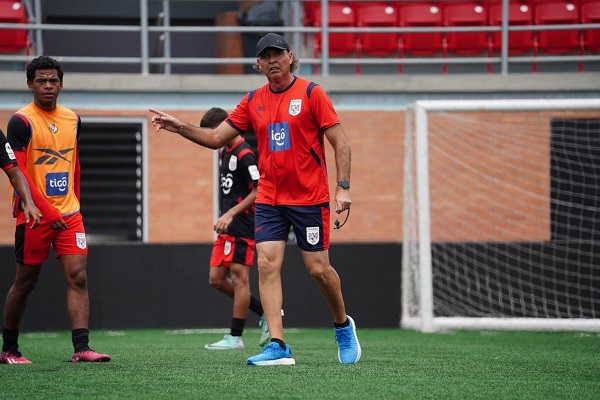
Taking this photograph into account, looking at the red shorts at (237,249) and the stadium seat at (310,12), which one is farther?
the stadium seat at (310,12)

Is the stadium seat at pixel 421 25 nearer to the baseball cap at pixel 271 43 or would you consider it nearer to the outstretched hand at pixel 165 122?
the baseball cap at pixel 271 43

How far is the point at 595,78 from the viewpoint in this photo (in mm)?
12875

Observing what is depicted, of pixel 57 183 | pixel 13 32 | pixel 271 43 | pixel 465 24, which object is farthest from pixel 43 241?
pixel 465 24

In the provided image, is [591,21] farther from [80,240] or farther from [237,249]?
[80,240]

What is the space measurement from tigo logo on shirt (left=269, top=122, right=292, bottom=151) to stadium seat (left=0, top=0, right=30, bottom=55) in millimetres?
7794

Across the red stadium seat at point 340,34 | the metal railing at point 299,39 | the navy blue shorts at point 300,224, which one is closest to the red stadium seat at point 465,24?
the metal railing at point 299,39

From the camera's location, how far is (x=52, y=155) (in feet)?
22.5

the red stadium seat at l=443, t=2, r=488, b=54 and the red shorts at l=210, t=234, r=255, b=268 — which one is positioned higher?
the red stadium seat at l=443, t=2, r=488, b=54

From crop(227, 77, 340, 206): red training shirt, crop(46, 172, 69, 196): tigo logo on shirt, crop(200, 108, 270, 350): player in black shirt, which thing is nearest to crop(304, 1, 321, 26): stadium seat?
crop(200, 108, 270, 350): player in black shirt

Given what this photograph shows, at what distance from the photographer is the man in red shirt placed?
250 inches

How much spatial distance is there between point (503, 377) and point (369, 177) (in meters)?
7.26

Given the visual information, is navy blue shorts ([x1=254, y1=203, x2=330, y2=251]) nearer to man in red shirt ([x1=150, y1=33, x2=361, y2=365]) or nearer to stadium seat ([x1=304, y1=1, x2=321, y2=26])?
man in red shirt ([x1=150, y1=33, x2=361, y2=365])

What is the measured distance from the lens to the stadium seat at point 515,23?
1440 cm

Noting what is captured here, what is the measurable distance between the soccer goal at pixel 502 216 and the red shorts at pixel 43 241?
481cm
